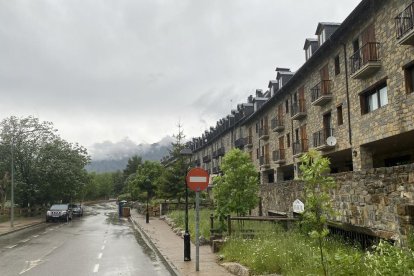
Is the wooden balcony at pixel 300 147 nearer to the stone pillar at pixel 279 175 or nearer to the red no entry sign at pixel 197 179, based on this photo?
the stone pillar at pixel 279 175

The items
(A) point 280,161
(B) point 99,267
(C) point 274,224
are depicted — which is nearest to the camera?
(B) point 99,267

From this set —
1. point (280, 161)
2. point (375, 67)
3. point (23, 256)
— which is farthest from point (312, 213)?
point (280, 161)

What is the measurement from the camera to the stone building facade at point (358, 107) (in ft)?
40.9

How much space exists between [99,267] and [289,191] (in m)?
10.3

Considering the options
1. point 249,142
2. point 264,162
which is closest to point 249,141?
point 249,142

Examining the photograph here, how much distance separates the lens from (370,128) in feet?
65.5

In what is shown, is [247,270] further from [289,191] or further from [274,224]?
[289,191]

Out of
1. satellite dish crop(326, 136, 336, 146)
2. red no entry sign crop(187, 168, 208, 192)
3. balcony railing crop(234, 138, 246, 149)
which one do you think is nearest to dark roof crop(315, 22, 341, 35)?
satellite dish crop(326, 136, 336, 146)

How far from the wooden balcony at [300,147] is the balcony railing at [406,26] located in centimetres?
1294

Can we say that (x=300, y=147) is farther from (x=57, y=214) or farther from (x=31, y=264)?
(x=57, y=214)

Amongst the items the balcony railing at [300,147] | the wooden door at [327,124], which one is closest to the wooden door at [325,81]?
the wooden door at [327,124]

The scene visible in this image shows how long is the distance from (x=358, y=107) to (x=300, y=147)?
28.5ft

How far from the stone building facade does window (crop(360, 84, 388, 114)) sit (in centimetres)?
5

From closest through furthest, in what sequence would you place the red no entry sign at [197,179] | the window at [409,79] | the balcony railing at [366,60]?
the red no entry sign at [197,179] < the window at [409,79] < the balcony railing at [366,60]
